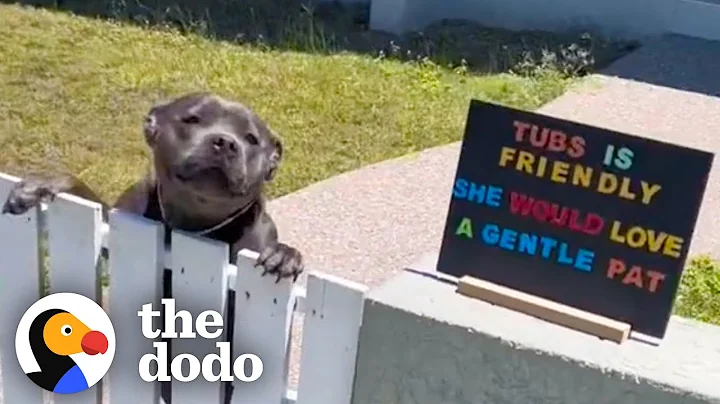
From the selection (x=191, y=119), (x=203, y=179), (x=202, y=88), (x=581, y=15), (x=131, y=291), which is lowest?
(x=202, y=88)

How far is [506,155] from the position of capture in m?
2.86

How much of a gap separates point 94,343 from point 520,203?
1.27 m

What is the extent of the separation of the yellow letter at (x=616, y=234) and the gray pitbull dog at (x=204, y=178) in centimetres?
102

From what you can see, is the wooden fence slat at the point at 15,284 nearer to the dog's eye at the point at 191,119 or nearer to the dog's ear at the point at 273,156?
the dog's eye at the point at 191,119

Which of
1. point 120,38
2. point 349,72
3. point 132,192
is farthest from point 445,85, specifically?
point 132,192

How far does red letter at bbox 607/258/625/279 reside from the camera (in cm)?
275

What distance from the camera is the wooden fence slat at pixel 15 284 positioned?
343cm

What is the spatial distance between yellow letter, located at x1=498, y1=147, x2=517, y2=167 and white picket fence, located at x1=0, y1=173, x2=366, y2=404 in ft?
1.46

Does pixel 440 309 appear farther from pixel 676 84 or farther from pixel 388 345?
pixel 676 84

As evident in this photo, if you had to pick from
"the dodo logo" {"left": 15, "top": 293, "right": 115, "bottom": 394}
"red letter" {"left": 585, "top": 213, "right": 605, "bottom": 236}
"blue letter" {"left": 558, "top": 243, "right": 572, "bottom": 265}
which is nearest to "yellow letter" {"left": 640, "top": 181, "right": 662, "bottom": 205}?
"red letter" {"left": 585, "top": 213, "right": 605, "bottom": 236}

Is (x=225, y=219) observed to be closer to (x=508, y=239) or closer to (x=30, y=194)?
(x=30, y=194)

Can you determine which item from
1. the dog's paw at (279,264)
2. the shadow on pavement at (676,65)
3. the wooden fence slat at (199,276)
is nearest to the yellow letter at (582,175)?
the dog's paw at (279,264)

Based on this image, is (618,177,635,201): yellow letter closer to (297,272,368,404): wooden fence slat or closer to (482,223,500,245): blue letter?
(482,223,500,245): blue letter

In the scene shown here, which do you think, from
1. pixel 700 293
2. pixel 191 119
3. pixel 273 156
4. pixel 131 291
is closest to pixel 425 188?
pixel 700 293
